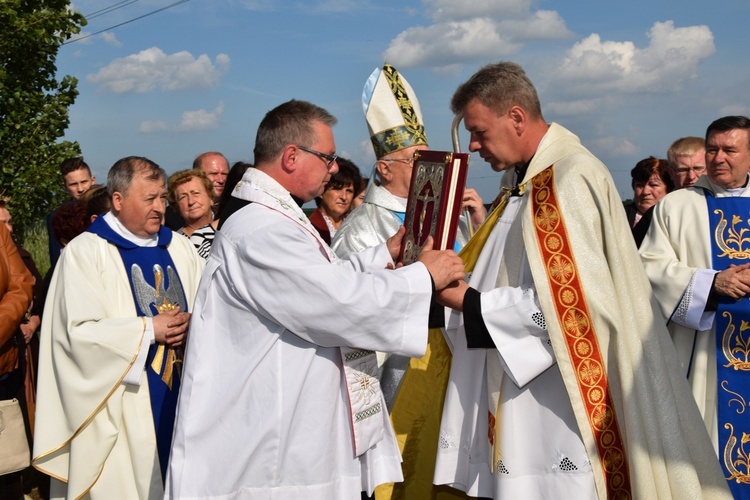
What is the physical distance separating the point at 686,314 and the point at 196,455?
9.79 feet

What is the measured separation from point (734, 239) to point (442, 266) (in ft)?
8.42

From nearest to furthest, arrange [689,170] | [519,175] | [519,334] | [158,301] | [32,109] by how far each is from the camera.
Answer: [519,334] → [519,175] → [158,301] → [689,170] → [32,109]

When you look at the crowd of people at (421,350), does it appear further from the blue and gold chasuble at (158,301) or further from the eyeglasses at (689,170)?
the eyeglasses at (689,170)

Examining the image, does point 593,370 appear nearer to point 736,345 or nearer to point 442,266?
point 442,266

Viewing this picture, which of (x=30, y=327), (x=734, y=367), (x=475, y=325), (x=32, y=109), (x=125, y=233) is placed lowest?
(x=734, y=367)

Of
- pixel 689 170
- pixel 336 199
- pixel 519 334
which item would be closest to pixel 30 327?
pixel 336 199

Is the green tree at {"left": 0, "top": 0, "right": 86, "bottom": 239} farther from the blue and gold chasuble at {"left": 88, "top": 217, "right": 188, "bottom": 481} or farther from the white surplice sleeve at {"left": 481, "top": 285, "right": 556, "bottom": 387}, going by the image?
the white surplice sleeve at {"left": 481, "top": 285, "right": 556, "bottom": 387}

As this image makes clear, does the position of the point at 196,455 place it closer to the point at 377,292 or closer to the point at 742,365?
the point at 377,292

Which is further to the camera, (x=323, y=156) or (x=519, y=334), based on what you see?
(x=323, y=156)

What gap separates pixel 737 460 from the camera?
498 centimetres

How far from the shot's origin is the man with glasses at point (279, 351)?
10.3ft

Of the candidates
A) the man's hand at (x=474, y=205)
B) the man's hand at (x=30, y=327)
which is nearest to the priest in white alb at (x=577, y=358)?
the man's hand at (x=474, y=205)

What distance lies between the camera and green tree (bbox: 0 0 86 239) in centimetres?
1098

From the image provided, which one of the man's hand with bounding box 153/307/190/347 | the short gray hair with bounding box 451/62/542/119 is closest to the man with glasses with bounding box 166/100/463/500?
the short gray hair with bounding box 451/62/542/119
